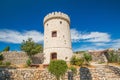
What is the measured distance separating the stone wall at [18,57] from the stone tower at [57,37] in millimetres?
1897

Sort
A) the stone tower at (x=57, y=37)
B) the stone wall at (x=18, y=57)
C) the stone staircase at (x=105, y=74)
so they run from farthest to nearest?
the stone wall at (x=18, y=57) < the stone tower at (x=57, y=37) < the stone staircase at (x=105, y=74)

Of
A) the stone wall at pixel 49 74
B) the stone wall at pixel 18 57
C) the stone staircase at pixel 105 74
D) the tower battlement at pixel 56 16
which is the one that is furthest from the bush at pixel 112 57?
the stone wall at pixel 18 57

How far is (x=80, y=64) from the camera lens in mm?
20375

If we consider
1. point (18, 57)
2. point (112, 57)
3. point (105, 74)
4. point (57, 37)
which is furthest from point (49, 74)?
point (112, 57)

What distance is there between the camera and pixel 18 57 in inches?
1019

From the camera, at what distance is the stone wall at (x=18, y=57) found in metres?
25.5

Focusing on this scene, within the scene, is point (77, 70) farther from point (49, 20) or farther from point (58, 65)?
point (49, 20)

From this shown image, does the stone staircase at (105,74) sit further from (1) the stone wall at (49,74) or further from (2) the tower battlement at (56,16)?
(2) the tower battlement at (56,16)

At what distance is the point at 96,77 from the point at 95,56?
38.7 feet

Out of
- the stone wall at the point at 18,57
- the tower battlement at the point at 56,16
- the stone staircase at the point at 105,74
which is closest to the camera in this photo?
the stone staircase at the point at 105,74

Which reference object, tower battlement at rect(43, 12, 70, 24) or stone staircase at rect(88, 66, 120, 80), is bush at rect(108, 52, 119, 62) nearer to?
stone staircase at rect(88, 66, 120, 80)

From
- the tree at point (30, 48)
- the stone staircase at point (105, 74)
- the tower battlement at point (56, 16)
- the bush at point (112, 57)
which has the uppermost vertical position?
the tower battlement at point (56, 16)

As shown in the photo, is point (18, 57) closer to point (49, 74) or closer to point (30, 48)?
point (30, 48)

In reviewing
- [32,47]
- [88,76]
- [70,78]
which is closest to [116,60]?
[88,76]
